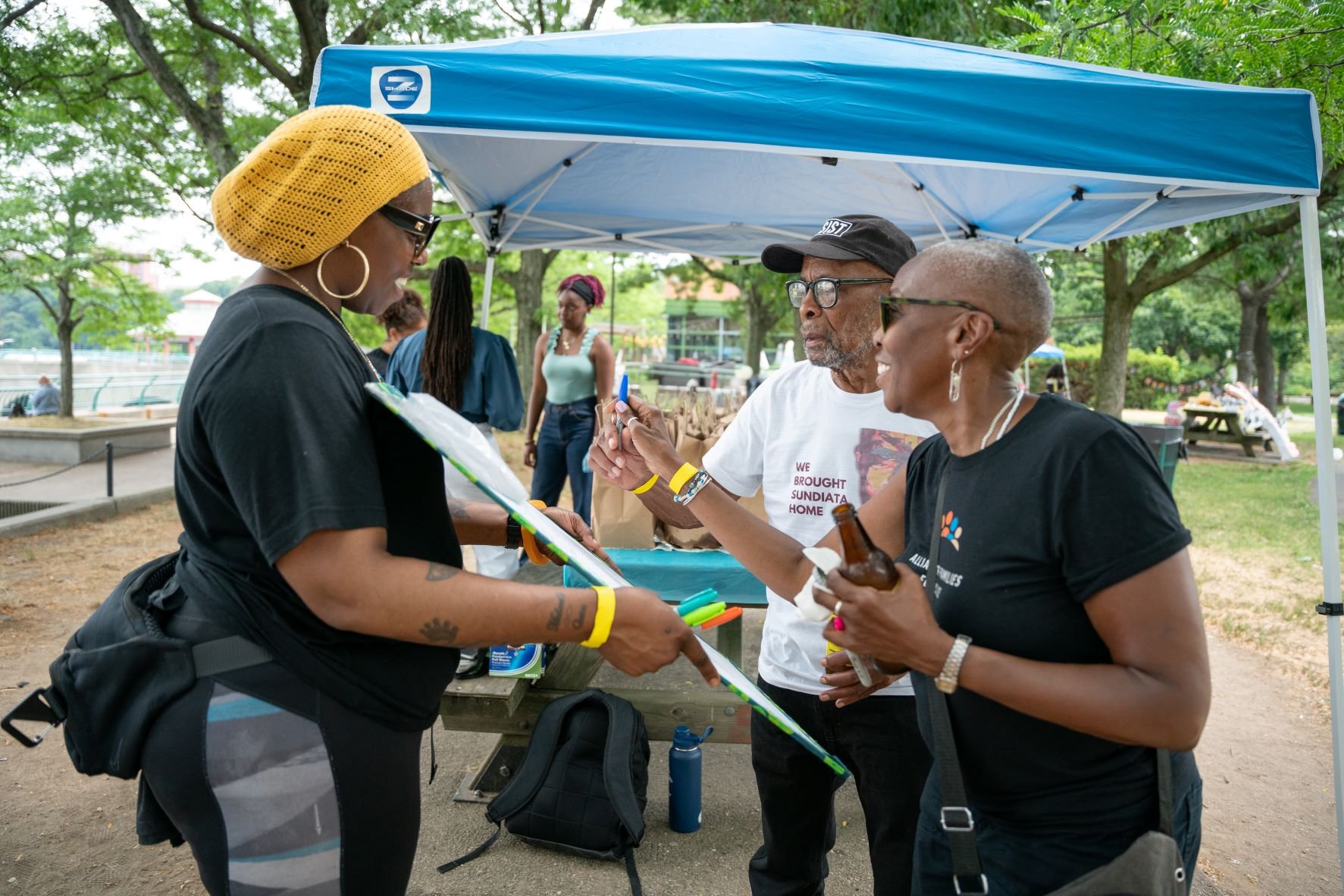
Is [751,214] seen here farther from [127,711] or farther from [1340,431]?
[1340,431]

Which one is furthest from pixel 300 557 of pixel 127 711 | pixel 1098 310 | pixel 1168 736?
pixel 1098 310

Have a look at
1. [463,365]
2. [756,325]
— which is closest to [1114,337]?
[756,325]

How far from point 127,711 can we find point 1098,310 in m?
44.6

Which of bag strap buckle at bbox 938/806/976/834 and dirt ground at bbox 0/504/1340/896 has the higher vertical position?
bag strap buckle at bbox 938/806/976/834

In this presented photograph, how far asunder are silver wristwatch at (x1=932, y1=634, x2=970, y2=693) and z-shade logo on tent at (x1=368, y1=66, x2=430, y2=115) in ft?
8.10

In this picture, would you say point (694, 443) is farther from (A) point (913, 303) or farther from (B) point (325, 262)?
(B) point (325, 262)

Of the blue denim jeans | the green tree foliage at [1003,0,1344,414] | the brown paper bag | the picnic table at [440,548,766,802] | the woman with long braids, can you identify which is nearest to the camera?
the picnic table at [440,548,766,802]

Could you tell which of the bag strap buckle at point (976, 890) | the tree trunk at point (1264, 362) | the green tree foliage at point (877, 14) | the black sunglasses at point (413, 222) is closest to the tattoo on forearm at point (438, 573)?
the black sunglasses at point (413, 222)

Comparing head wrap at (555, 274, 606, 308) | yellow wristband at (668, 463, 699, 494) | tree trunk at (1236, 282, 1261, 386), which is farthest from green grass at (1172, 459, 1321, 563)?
yellow wristband at (668, 463, 699, 494)

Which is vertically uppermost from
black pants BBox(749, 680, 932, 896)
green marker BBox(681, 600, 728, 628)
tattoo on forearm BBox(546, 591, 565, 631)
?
tattoo on forearm BBox(546, 591, 565, 631)

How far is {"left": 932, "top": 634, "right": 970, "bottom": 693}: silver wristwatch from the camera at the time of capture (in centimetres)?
143

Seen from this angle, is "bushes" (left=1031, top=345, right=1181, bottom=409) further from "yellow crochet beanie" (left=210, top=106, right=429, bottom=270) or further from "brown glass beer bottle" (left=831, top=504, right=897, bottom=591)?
"yellow crochet beanie" (left=210, top=106, right=429, bottom=270)

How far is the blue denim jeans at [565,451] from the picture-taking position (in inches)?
267

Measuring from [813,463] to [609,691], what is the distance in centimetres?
185
